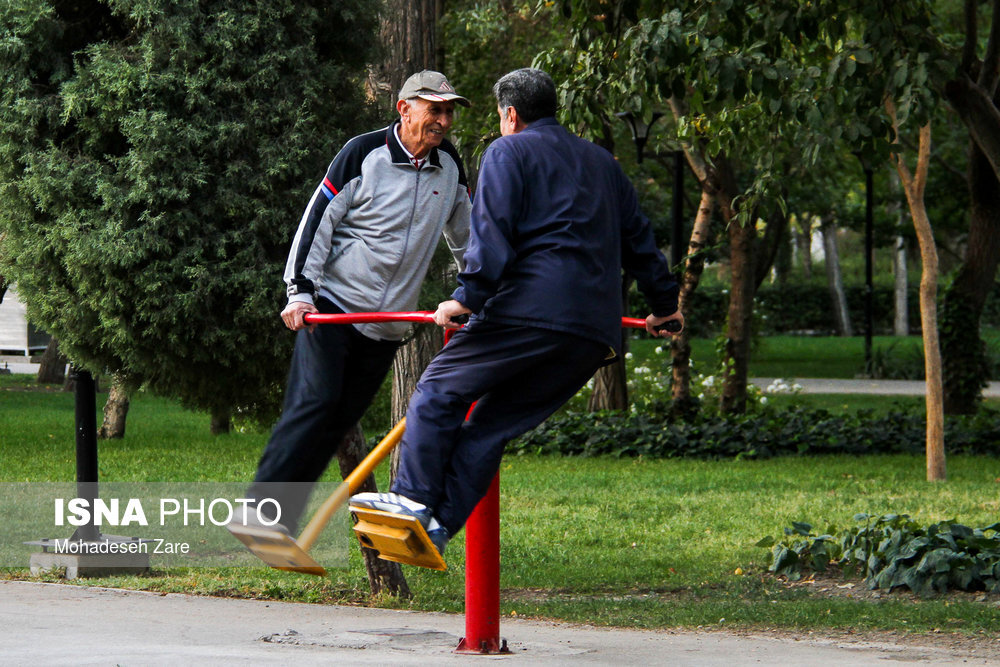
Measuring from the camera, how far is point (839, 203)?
35719mm

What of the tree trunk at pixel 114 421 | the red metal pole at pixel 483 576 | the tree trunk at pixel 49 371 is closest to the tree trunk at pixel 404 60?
the red metal pole at pixel 483 576

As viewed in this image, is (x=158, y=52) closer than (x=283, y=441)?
No

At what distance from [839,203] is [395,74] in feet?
93.5

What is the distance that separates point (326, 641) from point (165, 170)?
225 centimetres

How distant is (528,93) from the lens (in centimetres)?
489

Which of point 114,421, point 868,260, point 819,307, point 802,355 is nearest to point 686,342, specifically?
point 114,421

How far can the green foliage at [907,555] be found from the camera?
308 inches

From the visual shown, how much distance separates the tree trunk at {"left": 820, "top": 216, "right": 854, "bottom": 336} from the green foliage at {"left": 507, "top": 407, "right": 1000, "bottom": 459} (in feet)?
100.0

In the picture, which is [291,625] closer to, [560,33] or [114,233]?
[114,233]

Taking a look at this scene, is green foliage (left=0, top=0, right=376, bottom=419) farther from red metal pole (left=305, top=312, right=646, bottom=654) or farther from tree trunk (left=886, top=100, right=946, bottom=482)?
tree trunk (left=886, top=100, right=946, bottom=482)

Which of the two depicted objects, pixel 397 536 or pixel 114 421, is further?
pixel 114 421

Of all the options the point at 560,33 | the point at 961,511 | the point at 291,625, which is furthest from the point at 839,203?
the point at 291,625

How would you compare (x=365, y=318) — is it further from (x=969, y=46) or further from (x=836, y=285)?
(x=836, y=285)

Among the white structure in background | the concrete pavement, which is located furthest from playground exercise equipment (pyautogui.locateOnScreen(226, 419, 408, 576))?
the white structure in background
